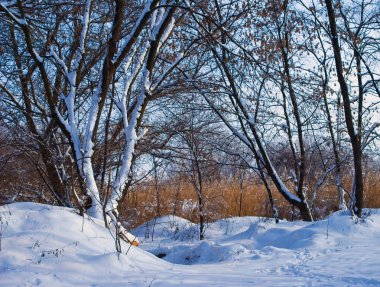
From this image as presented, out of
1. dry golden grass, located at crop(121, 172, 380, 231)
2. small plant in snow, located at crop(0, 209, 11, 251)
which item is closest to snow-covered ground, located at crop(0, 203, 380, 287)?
small plant in snow, located at crop(0, 209, 11, 251)

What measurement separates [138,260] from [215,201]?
6.12m

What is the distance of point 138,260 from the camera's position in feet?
12.4

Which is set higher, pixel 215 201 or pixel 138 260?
pixel 215 201

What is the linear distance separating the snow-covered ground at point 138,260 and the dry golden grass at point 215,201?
4.15 metres

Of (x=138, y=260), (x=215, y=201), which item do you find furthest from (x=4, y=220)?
(x=215, y=201)

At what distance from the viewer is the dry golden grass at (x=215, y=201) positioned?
9.65 m

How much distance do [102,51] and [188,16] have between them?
1.58 m

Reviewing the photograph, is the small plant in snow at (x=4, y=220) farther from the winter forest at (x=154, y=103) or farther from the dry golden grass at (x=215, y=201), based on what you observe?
the dry golden grass at (x=215, y=201)

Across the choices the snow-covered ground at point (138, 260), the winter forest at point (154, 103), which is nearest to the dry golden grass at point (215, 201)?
the winter forest at point (154, 103)

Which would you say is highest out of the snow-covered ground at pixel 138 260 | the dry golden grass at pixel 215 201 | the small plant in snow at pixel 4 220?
the dry golden grass at pixel 215 201

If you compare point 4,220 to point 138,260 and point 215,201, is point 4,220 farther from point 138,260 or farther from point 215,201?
point 215,201

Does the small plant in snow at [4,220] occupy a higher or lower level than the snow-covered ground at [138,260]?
higher

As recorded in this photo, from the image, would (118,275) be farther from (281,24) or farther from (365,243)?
(281,24)

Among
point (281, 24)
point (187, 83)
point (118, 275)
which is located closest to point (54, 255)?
point (118, 275)
